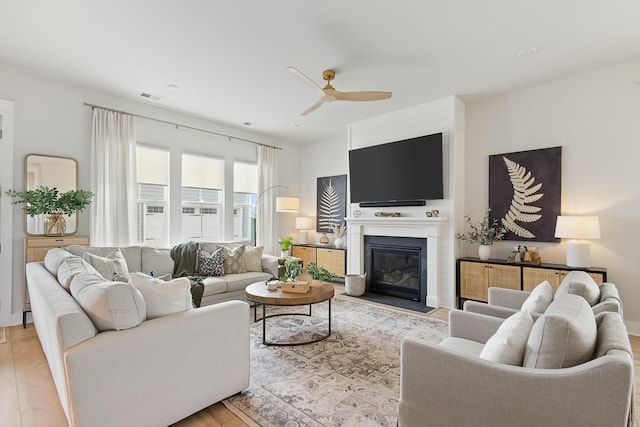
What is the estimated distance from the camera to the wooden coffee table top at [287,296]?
9.92 ft

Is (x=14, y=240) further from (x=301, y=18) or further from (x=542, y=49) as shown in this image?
(x=542, y=49)

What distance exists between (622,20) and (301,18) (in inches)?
107

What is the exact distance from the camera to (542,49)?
3150 mm

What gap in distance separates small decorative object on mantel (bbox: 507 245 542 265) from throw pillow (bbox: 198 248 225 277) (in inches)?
151

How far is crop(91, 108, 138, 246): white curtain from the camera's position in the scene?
4.17 metres

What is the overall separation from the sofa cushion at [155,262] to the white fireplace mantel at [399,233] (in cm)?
286

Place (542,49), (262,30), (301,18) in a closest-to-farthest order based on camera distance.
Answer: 1. (301,18)
2. (262,30)
3. (542,49)

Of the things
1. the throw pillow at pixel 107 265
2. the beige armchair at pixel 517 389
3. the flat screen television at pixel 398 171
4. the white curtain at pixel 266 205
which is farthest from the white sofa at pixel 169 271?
the beige armchair at pixel 517 389

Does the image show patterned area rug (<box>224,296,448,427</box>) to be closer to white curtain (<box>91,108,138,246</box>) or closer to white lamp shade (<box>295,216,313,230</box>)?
white curtain (<box>91,108,138,246</box>)

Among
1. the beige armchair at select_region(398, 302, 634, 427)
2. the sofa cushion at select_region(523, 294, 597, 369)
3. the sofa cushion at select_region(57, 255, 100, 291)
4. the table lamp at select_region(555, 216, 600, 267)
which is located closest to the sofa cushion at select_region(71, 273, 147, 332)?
the sofa cushion at select_region(57, 255, 100, 291)

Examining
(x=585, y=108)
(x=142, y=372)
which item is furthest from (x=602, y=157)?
(x=142, y=372)

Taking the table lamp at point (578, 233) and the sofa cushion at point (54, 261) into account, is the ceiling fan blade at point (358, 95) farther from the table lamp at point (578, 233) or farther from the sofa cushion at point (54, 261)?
the sofa cushion at point (54, 261)

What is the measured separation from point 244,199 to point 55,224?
2959 mm

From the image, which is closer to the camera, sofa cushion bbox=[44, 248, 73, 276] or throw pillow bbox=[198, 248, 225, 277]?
sofa cushion bbox=[44, 248, 73, 276]
